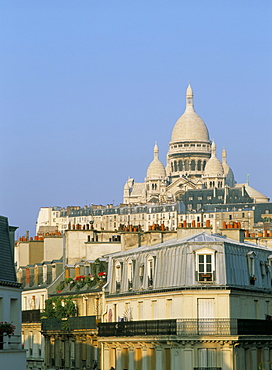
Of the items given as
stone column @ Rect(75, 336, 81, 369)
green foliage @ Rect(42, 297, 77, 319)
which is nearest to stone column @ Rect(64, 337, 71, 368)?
stone column @ Rect(75, 336, 81, 369)

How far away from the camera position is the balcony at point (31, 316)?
58.9 metres

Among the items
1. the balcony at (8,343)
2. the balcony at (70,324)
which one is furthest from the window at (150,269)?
the balcony at (8,343)

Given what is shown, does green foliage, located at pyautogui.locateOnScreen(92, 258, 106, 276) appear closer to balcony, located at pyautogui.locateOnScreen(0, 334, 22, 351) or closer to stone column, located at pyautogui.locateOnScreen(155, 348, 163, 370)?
stone column, located at pyautogui.locateOnScreen(155, 348, 163, 370)

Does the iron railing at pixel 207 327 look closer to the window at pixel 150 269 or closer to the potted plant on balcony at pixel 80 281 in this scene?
the window at pixel 150 269

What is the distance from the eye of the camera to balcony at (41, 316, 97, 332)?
51853 millimetres

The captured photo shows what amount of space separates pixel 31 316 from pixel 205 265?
17.2 metres

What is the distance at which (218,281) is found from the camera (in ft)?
146

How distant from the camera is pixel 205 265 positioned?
45.0 m

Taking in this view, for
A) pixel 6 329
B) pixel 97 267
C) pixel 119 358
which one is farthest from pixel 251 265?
pixel 6 329

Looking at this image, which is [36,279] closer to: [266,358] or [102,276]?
[102,276]

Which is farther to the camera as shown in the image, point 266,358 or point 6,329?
point 266,358

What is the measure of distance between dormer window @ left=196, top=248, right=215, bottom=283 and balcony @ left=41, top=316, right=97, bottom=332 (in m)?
7.92

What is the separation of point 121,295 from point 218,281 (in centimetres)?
649

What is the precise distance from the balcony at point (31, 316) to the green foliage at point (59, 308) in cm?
121
